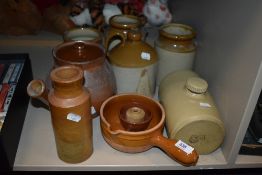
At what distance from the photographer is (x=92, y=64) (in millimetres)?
583

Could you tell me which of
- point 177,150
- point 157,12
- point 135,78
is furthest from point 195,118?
point 157,12

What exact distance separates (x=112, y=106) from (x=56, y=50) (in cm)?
16

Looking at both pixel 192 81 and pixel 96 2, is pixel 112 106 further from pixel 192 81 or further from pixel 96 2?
pixel 96 2

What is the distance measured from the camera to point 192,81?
60 cm

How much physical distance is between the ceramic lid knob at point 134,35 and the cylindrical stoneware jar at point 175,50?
0.10m

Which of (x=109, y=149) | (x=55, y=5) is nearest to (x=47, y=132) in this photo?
(x=109, y=149)

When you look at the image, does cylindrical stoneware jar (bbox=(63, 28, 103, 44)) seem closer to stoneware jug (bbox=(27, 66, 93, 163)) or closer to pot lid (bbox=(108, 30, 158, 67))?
pot lid (bbox=(108, 30, 158, 67))

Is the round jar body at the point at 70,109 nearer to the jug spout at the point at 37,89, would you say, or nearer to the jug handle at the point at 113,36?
the jug spout at the point at 37,89

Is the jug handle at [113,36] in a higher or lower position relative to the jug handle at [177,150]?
higher

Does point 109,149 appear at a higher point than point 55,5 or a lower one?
lower

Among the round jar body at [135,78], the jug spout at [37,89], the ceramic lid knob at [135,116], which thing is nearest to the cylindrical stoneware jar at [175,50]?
the round jar body at [135,78]

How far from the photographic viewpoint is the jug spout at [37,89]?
21.1 inches

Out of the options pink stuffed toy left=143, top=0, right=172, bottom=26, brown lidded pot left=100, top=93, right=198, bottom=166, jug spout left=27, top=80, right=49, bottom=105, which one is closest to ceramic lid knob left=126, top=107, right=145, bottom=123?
brown lidded pot left=100, top=93, right=198, bottom=166

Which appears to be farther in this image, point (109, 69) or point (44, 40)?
point (44, 40)
